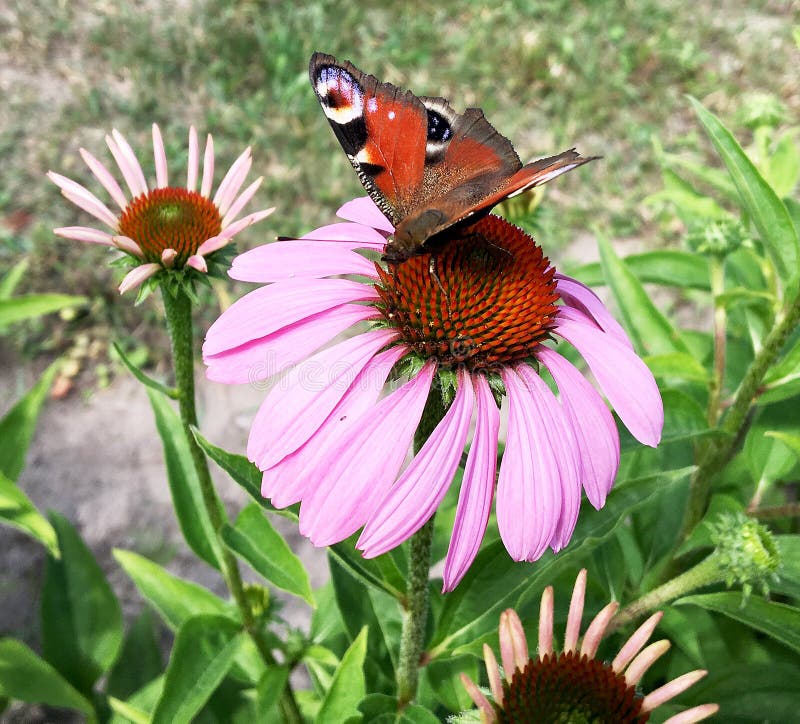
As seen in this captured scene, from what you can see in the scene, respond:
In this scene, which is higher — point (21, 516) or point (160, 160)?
point (160, 160)

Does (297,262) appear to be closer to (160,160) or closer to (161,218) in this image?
(161,218)

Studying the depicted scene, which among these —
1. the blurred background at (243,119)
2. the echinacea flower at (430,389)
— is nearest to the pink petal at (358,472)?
the echinacea flower at (430,389)

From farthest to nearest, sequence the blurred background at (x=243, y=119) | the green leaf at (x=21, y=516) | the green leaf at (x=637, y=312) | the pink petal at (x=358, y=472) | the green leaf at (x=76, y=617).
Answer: the blurred background at (x=243, y=119), the green leaf at (x=76, y=617), the green leaf at (x=637, y=312), the green leaf at (x=21, y=516), the pink petal at (x=358, y=472)

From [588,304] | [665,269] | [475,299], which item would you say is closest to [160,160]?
[475,299]

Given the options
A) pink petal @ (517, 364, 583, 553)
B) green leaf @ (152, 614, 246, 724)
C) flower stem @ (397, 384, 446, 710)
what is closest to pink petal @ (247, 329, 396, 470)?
flower stem @ (397, 384, 446, 710)

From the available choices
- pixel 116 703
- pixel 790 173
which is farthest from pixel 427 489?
pixel 790 173

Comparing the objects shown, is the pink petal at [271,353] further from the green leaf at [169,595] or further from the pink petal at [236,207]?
the green leaf at [169,595]
